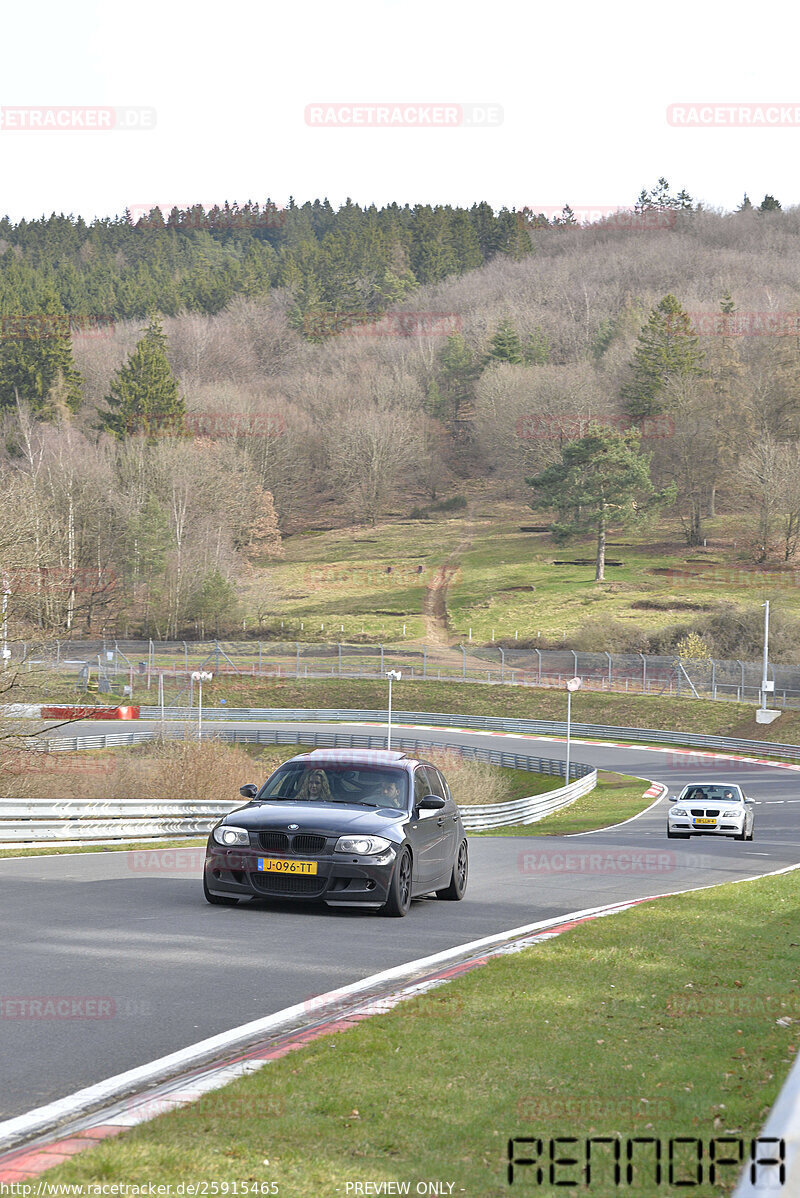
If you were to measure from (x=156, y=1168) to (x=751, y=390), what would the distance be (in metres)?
102

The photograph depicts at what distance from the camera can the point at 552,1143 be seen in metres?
4.89

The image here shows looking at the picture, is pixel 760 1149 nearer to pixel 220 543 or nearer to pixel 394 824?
pixel 394 824

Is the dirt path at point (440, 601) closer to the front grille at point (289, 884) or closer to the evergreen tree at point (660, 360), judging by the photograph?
the evergreen tree at point (660, 360)

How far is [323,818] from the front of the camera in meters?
11.8

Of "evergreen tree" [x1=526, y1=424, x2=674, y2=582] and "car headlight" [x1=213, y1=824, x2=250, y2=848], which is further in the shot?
"evergreen tree" [x1=526, y1=424, x2=674, y2=582]

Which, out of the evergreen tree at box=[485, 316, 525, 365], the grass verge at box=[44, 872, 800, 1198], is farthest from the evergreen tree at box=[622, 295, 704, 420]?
the grass verge at box=[44, 872, 800, 1198]

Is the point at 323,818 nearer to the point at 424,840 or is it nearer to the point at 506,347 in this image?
the point at 424,840

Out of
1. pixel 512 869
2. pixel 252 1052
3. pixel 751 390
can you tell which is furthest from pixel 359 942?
pixel 751 390

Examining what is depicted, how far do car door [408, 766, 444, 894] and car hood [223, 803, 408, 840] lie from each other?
24 cm

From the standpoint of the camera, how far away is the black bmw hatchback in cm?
1155

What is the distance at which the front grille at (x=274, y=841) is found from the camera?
38.0 ft

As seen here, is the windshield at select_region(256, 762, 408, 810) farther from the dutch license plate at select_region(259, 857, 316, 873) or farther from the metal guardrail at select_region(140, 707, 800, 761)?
the metal guardrail at select_region(140, 707, 800, 761)

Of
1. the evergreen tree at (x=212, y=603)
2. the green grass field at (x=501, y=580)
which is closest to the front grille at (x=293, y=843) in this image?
the green grass field at (x=501, y=580)

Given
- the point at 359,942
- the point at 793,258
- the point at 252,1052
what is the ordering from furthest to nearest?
the point at 793,258, the point at 359,942, the point at 252,1052
